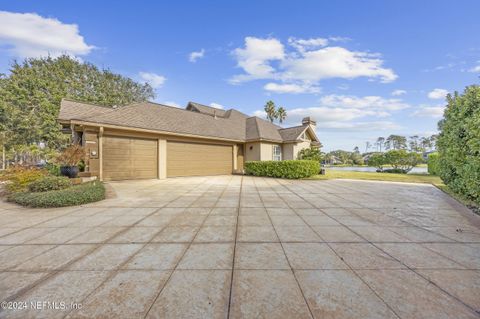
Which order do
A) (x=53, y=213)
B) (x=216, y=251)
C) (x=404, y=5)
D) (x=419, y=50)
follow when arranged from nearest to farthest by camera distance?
(x=216, y=251) → (x=53, y=213) → (x=404, y=5) → (x=419, y=50)

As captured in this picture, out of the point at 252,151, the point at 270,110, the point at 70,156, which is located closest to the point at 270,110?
the point at 270,110

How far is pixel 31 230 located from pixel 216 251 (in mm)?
3733

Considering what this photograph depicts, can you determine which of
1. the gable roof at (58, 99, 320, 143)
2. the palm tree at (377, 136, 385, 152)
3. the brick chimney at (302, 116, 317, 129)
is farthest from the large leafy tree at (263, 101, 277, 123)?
the palm tree at (377, 136, 385, 152)

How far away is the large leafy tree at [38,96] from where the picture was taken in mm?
21000

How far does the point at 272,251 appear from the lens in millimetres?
2873

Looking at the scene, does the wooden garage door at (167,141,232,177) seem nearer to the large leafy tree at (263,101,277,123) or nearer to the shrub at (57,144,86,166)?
the shrub at (57,144,86,166)

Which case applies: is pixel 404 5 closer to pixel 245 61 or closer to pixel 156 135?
pixel 245 61

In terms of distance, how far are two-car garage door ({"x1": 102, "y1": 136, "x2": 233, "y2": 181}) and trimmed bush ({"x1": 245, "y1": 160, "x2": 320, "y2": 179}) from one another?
2.92m

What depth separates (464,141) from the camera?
5598mm

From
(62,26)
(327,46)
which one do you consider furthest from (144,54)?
(327,46)

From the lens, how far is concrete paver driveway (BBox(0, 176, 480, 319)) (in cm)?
178

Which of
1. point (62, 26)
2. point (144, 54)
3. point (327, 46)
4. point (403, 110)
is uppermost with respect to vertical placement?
point (62, 26)

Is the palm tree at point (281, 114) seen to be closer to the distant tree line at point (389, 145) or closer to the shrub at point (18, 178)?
the distant tree line at point (389, 145)

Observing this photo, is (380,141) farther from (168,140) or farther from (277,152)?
(168,140)
